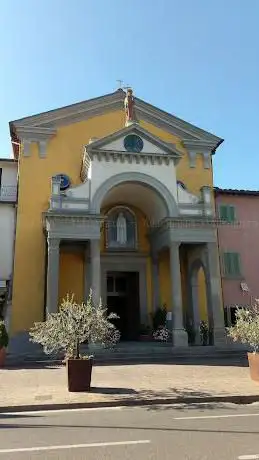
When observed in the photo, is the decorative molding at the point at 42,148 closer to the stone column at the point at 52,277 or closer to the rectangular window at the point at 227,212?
the stone column at the point at 52,277

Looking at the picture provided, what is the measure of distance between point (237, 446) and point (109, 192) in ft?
53.6

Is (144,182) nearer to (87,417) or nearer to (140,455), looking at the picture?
(87,417)

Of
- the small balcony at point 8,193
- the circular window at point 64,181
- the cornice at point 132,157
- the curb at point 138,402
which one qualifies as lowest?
the curb at point 138,402

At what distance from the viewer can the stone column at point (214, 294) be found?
19.6m

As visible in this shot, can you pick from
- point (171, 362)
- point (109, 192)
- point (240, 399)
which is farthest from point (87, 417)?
point (109, 192)

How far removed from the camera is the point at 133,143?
21453 millimetres

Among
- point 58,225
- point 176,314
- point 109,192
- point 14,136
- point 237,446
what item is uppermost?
point 14,136

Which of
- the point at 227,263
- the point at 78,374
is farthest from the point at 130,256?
the point at 78,374

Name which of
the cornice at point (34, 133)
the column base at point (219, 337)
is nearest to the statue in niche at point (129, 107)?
the cornice at point (34, 133)

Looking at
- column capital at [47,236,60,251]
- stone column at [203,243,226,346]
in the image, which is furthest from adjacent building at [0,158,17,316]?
stone column at [203,243,226,346]

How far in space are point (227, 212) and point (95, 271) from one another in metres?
9.89

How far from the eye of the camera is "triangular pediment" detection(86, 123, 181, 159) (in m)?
20.9

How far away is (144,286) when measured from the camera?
23266 mm

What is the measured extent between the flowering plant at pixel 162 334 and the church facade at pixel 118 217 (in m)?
0.98
